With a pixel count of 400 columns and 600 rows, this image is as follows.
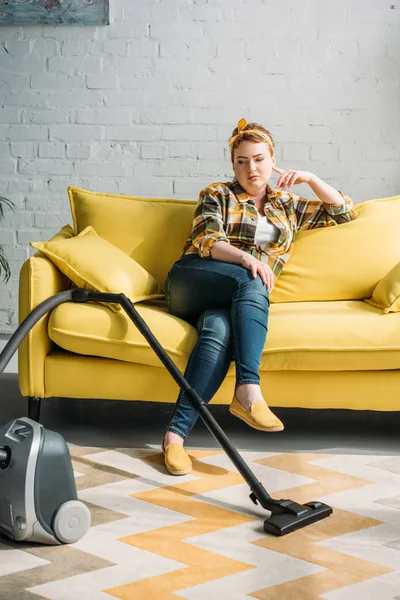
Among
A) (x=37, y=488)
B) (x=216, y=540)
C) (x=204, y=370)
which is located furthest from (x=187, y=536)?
(x=204, y=370)

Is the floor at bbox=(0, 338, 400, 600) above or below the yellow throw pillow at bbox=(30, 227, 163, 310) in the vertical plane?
below

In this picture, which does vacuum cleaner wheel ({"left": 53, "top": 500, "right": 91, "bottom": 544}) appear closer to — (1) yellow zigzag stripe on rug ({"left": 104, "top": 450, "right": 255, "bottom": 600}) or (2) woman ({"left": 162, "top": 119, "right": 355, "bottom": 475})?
(1) yellow zigzag stripe on rug ({"left": 104, "top": 450, "right": 255, "bottom": 600})

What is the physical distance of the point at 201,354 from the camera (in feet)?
8.98

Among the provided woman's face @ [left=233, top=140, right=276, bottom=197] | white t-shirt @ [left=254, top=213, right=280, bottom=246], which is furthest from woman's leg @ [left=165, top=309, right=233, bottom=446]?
woman's face @ [left=233, top=140, right=276, bottom=197]

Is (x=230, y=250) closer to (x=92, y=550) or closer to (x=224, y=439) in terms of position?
(x=224, y=439)

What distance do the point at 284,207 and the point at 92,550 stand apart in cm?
158

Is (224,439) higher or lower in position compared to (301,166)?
lower

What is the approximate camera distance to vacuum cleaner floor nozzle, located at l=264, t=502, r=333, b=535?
2.16m

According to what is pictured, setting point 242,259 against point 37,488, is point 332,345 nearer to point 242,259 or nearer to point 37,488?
point 242,259

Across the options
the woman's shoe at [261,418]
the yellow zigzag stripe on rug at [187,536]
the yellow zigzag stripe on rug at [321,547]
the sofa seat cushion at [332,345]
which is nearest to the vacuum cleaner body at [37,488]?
the yellow zigzag stripe on rug at [187,536]

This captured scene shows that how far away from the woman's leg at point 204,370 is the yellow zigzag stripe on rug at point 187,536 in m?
0.13

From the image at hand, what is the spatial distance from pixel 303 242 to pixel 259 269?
45cm

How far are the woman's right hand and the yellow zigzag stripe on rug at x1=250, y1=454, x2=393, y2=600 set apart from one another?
60 centimetres

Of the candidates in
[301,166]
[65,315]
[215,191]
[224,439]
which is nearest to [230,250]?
[215,191]
